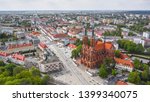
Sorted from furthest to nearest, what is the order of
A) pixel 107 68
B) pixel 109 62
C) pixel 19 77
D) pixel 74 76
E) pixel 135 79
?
pixel 109 62 < pixel 107 68 < pixel 74 76 < pixel 135 79 < pixel 19 77

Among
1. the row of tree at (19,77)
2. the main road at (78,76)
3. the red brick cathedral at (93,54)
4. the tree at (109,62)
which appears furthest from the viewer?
the red brick cathedral at (93,54)

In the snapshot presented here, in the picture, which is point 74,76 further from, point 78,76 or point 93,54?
point 93,54

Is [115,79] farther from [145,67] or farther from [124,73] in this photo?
[145,67]

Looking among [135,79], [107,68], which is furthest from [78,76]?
[135,79]

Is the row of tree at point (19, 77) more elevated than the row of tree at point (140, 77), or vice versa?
the row of tree at point (19, 77)

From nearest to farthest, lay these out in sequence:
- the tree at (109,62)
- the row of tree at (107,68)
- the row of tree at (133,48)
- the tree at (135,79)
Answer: the tree at (135,79) < the row of tree at (107,68) < the tree at (109,62) < the row of tree at (133,48)

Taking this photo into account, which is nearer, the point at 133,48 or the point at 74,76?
the point at 74,76

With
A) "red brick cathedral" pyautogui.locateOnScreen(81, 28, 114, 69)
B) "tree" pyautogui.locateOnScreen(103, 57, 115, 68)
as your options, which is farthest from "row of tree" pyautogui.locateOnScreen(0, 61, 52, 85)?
"tree" pyautogui.locateOnScreen(103, 57, 115, 68)

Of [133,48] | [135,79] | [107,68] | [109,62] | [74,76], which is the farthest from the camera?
[133,48]

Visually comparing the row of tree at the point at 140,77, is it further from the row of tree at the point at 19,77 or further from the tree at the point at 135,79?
the row of tree at the point at 19,77

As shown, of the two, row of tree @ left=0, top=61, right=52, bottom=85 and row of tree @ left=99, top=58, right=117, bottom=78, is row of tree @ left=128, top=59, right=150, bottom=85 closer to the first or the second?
row of tree @ left=99, top=58, right=117, bottom=78

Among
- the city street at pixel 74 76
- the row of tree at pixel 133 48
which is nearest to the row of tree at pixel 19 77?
the city street at pixel 74 76
